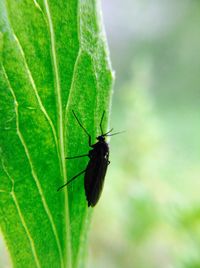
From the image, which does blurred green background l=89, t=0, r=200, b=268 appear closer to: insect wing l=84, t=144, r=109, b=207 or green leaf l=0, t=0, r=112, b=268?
insect wing l=84, t=144, r=109, b=207

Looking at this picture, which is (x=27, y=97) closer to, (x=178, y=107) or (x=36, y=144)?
(x=36, y=144)

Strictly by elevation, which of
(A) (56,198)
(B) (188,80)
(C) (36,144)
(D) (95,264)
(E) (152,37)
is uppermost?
(E) (152,37)

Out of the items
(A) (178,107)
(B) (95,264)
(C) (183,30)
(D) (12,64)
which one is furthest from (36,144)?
(C) (183,30)

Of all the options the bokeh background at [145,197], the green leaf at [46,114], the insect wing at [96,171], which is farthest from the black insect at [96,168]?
the bokeh background at [145,197]

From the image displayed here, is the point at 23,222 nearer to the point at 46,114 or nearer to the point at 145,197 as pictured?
the point at 46,114

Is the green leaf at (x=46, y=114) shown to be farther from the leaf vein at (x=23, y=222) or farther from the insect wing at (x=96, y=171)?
the insect wing at (x=96, y=171)

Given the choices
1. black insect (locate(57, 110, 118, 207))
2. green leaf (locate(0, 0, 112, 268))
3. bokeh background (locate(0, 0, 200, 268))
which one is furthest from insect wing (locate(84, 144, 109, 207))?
bokeh background (locate(0, 0, 200, 268))

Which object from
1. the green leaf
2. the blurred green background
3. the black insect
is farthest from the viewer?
the blurred green background

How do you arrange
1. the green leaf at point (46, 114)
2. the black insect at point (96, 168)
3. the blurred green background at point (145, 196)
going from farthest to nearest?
the blurred green background at point (145, 196)
the black insect at point (96, 168)
the green leaf at point (46, 114)
